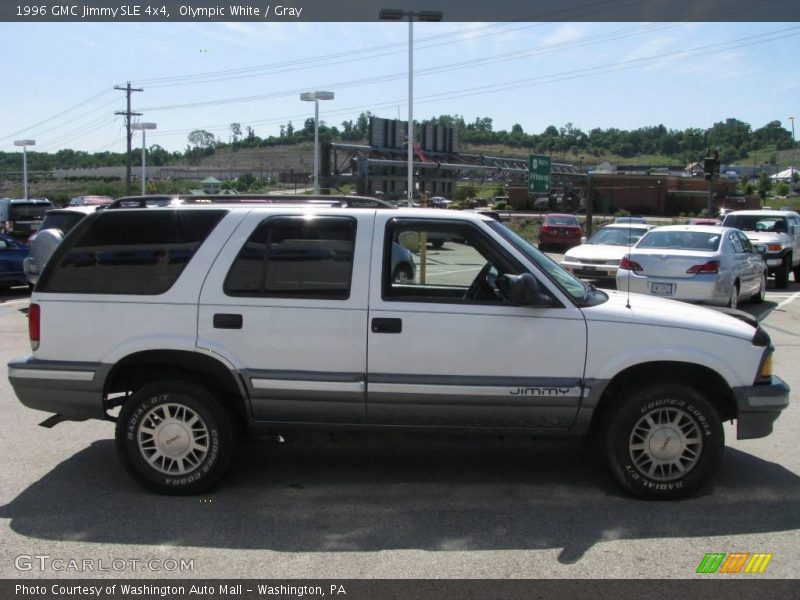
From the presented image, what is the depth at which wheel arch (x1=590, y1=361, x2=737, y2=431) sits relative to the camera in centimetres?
504

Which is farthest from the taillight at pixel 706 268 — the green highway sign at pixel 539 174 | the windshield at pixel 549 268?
the green highway sign at pixel 539 174

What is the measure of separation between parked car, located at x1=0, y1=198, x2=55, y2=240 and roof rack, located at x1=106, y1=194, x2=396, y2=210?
76.5 feet

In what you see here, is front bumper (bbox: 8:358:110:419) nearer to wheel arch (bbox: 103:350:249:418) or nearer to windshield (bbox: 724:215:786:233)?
wheel arch (bbox: 103:350:249:418)

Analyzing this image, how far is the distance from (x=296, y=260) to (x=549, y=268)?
1.77m

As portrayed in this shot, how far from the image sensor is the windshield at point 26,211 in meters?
27.7

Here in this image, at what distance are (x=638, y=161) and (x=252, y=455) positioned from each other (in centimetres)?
18752

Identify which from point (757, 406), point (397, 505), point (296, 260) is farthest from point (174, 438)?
point (757, 406)

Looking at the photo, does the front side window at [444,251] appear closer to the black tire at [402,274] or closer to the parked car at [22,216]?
the black tire at [402,274]

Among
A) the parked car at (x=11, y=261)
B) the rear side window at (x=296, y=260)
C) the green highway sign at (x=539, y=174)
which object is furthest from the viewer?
the green highway sign at (x=539, y=174)

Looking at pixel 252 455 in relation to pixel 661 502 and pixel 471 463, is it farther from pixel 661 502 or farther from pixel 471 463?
pixel 661 502

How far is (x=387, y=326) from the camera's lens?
16.2 feet

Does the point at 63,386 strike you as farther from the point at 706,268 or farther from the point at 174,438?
the point at 706,268

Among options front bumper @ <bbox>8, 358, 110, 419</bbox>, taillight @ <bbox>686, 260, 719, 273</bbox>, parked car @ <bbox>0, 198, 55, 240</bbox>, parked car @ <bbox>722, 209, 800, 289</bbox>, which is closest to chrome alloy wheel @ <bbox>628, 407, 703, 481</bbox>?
front bumper @ <bbox>8, 358, 110, 419</bbox>

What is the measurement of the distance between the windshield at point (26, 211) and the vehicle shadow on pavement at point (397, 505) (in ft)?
80.4
